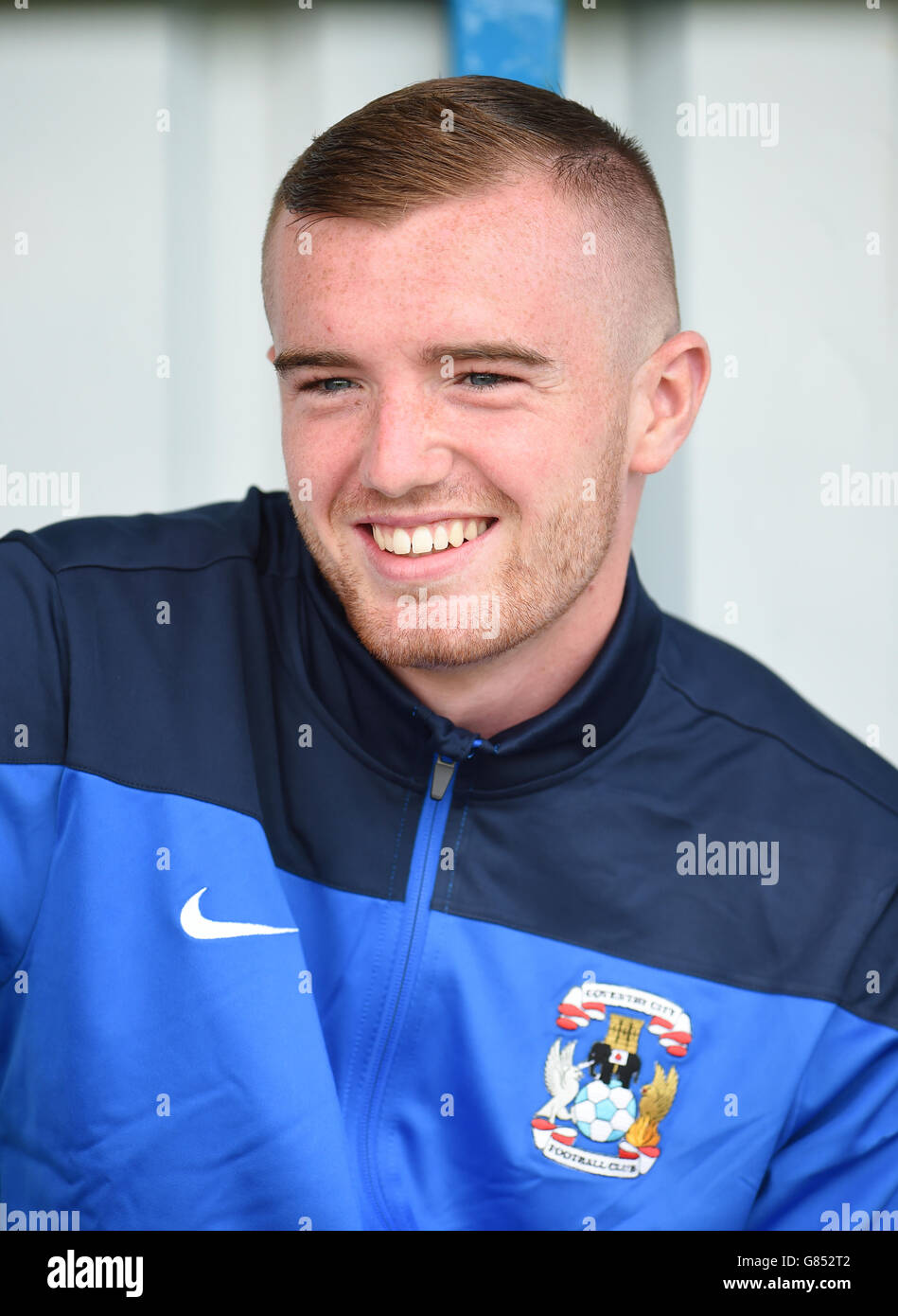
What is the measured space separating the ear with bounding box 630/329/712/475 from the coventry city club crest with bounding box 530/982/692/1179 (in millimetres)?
462

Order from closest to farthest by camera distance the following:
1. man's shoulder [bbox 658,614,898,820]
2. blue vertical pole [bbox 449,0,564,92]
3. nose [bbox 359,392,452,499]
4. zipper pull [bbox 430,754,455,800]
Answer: nose [bbox 359,392,452,499] → zipper pull [bbox 430,754,455,800] → man's shoulder [bbox 658,614,898,820] → blue vertical pole [bbox 449,0,564,92]

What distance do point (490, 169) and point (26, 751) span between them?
1.85ft

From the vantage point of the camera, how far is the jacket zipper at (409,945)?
3.30 ft

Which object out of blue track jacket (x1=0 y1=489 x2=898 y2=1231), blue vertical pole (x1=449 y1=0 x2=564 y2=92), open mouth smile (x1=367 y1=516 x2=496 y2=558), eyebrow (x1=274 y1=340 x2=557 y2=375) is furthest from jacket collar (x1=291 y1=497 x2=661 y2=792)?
blue vertical pole (x1=449 y1=0 x2=564 y2=92)

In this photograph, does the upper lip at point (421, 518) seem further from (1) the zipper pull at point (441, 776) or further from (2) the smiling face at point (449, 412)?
(1) the zipper pull at point (441, 776)

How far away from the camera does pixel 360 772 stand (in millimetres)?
1080

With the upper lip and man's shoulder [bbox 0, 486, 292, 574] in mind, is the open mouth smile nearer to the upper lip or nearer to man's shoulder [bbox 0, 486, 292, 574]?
the upper lip

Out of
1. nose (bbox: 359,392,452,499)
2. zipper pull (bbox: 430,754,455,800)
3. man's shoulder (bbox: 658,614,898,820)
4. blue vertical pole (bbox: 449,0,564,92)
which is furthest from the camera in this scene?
blue vertical pole (bbox: 449,0,564,92)

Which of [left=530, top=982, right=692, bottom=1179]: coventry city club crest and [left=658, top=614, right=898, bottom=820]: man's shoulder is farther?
[left=658, top=614, right=898, bottom=820]: man's shoulder

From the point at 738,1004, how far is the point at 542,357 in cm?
54

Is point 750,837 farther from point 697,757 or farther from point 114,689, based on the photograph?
point 114,689

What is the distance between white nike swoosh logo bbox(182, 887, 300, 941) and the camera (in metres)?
0.98

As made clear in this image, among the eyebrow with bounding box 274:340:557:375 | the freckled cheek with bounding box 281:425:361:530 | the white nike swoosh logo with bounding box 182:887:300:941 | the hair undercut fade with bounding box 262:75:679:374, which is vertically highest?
the hair undercut fade with bounding box 262:75:679:374

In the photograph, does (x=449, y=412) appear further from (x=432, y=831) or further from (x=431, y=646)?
(x=432, y=831)
